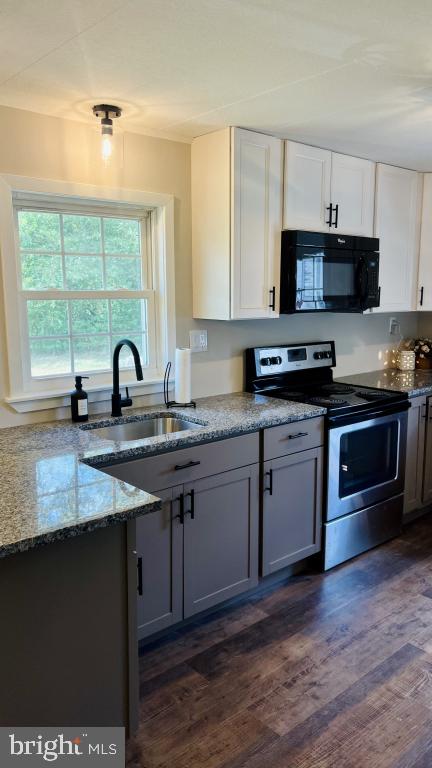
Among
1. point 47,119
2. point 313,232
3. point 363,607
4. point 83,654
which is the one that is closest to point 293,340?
point 313,232

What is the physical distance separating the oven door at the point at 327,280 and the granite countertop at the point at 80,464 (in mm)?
600

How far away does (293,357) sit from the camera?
11.4ft

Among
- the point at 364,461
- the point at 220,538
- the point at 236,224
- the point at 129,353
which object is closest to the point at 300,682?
the point at 220,538

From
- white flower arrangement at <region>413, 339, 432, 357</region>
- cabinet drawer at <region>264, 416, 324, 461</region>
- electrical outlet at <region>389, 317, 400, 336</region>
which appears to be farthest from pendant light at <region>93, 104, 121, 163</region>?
white flower arrangement at <region>413, 339, 432, 357</region>

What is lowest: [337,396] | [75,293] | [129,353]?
[337,396]

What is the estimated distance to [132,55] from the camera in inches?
73.2

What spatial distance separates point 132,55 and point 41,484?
56.4 inches

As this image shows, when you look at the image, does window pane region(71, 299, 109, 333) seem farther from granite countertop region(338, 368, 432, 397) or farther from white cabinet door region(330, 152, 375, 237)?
granite countertop region(338, 368, 432, 397)

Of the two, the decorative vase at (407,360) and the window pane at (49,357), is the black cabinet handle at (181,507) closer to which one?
the window pane at (49,357)

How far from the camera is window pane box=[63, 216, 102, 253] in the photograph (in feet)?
8.61

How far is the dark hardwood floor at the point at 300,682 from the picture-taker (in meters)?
1.88

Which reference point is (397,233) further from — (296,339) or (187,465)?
(187,465)

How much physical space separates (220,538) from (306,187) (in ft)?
6.16

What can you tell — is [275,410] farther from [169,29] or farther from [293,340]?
Result: [169,29]
